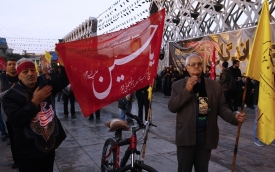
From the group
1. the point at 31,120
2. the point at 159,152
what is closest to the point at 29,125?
the point at 31,120

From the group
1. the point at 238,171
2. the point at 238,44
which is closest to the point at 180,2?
the point at 238,44

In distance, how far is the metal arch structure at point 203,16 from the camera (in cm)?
1631

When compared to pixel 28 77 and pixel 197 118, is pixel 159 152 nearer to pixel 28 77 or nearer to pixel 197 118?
pixel 197 118

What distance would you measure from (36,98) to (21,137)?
42 cm

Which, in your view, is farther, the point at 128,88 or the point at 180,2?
the point at 180,2

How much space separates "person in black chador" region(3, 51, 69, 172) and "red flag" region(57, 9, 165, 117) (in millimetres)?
749

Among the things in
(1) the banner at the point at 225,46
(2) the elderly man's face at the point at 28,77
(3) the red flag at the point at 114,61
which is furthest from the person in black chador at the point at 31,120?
(1) the banner at the point at 225,46

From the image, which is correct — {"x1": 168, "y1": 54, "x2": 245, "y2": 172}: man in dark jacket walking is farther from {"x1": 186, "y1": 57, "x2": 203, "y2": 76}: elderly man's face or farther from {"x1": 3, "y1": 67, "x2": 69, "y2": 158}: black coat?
{"x1": 3, "y1": 67, "x2": 69, "y2": 158}: black coat

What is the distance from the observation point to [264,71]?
3133 millimetres

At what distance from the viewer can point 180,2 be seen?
90.6ft

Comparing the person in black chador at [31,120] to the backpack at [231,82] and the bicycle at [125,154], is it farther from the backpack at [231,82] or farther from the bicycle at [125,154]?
the backpack at [231,82]

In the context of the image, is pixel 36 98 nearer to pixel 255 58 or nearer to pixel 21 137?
pixel 21 137

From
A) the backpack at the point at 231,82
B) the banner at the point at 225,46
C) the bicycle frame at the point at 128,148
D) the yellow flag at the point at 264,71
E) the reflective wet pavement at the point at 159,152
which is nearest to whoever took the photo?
the yellow flag at the point at 264,71

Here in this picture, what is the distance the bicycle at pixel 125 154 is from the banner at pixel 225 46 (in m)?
8.74
